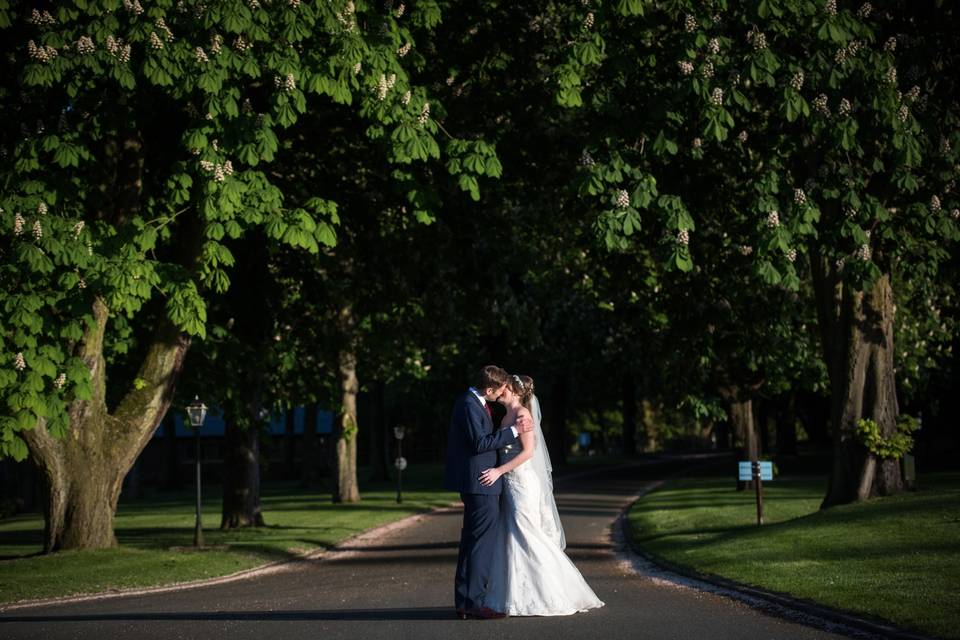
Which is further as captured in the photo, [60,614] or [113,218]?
[113,218]

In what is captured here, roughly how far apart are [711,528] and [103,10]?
616 inches

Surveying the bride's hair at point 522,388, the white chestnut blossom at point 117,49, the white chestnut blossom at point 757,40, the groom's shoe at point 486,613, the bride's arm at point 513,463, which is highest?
the white chestnut blossom at point 757,40

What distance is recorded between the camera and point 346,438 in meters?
39.7

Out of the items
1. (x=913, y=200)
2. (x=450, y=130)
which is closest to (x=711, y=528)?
(x=913, y=200)

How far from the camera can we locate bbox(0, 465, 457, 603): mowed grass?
1818 cm

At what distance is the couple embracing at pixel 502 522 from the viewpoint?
11750mm

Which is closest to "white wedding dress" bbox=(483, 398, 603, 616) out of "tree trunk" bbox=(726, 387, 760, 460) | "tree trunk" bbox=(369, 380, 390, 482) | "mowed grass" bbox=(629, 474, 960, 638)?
"mowed grass" bbox=(629, 474, 960, 638)

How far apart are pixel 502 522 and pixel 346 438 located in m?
27.9

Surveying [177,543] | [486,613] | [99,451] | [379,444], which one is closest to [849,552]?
[486,613]

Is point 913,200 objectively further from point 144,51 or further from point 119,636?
Answer: point 119,636

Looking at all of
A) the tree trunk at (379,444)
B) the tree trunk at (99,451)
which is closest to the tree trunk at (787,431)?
the tree trunk at (379,444)

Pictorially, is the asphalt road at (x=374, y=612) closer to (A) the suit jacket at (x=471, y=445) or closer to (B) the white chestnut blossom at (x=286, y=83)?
(A) the suit jacket at (x=471, y=445)

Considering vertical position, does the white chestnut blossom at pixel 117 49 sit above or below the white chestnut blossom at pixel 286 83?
above

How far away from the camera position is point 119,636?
11.4 metres
